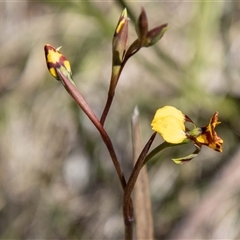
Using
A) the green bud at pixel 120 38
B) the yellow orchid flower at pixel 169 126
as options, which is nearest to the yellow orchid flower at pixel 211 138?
the yellow orchid flower at pixel 169 126

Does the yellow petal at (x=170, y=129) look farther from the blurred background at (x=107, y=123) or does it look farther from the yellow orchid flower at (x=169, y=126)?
the blurred background at (x=107, y=123)

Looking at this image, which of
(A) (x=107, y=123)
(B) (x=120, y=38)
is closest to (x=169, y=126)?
(B) (x=120, y=38)

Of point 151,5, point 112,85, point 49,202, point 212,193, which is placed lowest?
point 212,193

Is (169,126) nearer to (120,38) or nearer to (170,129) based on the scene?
(170,129)

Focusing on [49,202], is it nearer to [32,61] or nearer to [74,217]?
[74,217]

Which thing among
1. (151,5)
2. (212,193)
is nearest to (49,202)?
(212,193)
